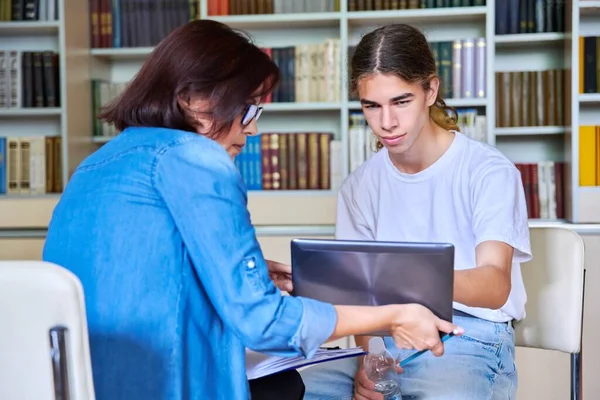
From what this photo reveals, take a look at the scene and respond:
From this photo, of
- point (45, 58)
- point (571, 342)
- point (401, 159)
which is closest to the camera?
point (571, 342)

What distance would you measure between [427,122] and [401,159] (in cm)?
11

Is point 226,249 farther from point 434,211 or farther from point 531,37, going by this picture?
point 531,37

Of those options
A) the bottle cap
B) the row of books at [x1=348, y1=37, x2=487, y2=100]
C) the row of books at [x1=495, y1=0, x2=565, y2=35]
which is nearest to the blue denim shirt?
the bottle cap

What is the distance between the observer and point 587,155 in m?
3.14

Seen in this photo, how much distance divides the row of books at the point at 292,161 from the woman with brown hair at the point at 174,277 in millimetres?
2212

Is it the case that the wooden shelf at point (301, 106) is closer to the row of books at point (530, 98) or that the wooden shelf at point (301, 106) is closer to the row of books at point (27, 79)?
the row of books at point (530, 98)

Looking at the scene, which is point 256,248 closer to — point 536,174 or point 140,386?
point 140,386

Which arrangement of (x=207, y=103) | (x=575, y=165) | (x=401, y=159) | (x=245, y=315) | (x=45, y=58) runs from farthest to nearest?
1. (x=45, y=58)
2. (x=575, y=165)
3. (x=401, y=159)
4. (x=207, y=103)
5. (x=245, y=315)

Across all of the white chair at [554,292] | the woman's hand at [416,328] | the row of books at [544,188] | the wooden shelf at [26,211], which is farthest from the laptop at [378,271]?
the wooden shelf at [26,211]

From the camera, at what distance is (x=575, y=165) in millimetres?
3094

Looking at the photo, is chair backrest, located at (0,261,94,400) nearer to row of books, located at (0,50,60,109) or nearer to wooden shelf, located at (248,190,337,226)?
wooden shelf, located at (248,190,337,226)

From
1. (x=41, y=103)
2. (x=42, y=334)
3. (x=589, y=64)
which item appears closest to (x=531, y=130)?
(x=589, y=64)

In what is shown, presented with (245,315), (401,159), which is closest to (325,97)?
(401,159)

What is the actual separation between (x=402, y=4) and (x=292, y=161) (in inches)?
31.7
